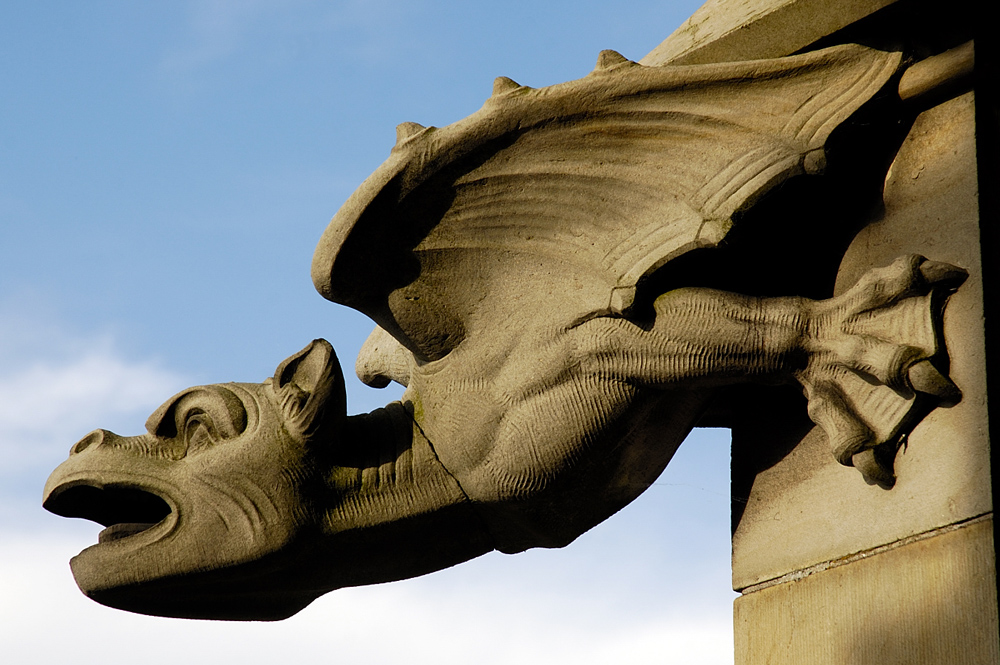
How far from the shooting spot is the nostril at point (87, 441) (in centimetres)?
356

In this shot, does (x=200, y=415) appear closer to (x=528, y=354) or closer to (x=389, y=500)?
(x=389, y=500)

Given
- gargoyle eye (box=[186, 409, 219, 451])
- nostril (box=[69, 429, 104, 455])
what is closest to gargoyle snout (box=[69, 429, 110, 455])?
nostril (box=[69, 429, 104, 455])

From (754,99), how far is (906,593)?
124 centimetres

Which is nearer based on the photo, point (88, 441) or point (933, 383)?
point (933, 383)

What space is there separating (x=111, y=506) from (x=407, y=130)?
139 centimetres

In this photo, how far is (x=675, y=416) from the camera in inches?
132

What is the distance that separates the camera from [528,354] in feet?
10.8

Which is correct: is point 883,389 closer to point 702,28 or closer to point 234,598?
point 702,28

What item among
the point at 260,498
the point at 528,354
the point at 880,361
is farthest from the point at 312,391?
the point at 880,361

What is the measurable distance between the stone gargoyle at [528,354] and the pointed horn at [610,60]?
27 mm

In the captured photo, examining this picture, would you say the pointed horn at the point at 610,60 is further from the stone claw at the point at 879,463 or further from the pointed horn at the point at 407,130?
the stone claw at the point at 879,463

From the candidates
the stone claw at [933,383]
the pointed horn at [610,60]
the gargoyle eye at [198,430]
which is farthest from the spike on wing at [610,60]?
the gargoyle eye at [198,430]

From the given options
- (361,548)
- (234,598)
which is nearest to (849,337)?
(361,548)

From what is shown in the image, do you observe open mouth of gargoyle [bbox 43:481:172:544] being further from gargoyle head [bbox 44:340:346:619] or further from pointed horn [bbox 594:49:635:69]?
pointed horn [bbox 594:49:635:69]
